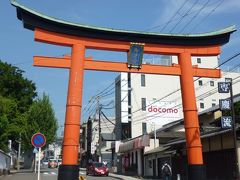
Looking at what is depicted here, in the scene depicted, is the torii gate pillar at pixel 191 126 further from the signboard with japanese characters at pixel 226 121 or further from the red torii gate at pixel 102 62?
the signboard with japanese characters at pixel 226 121

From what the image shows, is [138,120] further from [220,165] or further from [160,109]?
[220,165]

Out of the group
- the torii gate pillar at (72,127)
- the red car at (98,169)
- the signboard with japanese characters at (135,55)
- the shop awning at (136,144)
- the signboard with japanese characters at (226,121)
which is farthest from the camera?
the red car at (98,169)

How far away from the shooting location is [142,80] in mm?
66750

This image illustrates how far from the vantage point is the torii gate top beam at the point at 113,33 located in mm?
20058

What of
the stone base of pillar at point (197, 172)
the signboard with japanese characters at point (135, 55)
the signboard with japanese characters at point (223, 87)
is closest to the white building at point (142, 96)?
the signboard with japanese characters at point (223, 87)

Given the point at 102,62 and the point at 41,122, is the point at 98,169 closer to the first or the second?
the point at 41,122

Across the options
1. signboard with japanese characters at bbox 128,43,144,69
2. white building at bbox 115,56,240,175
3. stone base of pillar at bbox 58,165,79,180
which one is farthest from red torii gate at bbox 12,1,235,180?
white building at bbox 115,56,240,175

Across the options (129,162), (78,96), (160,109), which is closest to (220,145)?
(78,96)

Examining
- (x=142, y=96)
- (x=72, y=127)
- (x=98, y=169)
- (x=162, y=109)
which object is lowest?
Result: (x=98, y=169)

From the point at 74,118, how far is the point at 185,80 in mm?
6558

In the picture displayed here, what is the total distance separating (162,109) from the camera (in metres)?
48.3

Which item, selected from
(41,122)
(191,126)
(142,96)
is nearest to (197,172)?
(191,126)

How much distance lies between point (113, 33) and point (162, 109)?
2836 cm

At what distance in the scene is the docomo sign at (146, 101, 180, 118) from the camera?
47.9m
